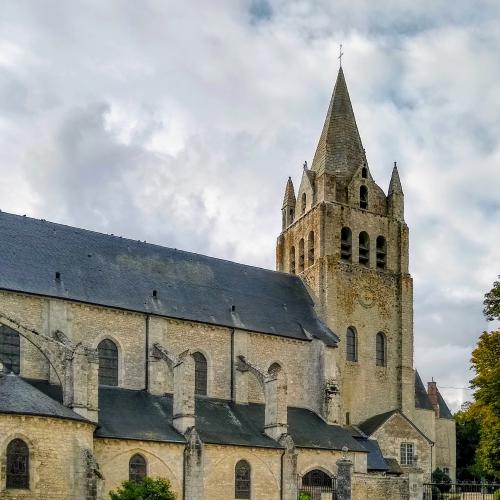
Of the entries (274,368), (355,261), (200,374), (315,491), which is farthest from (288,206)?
(315,491)

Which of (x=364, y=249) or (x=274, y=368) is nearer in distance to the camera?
(x=274, y=368)

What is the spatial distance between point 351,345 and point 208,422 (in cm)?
1258

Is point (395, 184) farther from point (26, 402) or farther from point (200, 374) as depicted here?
point (26, 402)

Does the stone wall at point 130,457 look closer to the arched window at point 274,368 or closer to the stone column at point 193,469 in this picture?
the stone column at point 193,469

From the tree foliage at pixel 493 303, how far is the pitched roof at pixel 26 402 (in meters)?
20.2

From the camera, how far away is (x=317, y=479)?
3947cm

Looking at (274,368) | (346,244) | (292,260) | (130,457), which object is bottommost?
(130,457)

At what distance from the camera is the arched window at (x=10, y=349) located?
116 feet

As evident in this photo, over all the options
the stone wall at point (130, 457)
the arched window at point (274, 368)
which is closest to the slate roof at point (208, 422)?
the stone wall at point (130, 457)

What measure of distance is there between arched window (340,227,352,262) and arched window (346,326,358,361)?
420cm

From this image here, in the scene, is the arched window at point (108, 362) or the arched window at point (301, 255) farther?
the arched window at point (301, 255)

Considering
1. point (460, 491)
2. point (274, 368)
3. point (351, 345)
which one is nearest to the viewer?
point (274, 368)

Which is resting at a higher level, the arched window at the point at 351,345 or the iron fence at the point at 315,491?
the arched window at the point at 351,345

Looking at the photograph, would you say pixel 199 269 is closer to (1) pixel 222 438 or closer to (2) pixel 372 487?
(1) pixel 222 438
